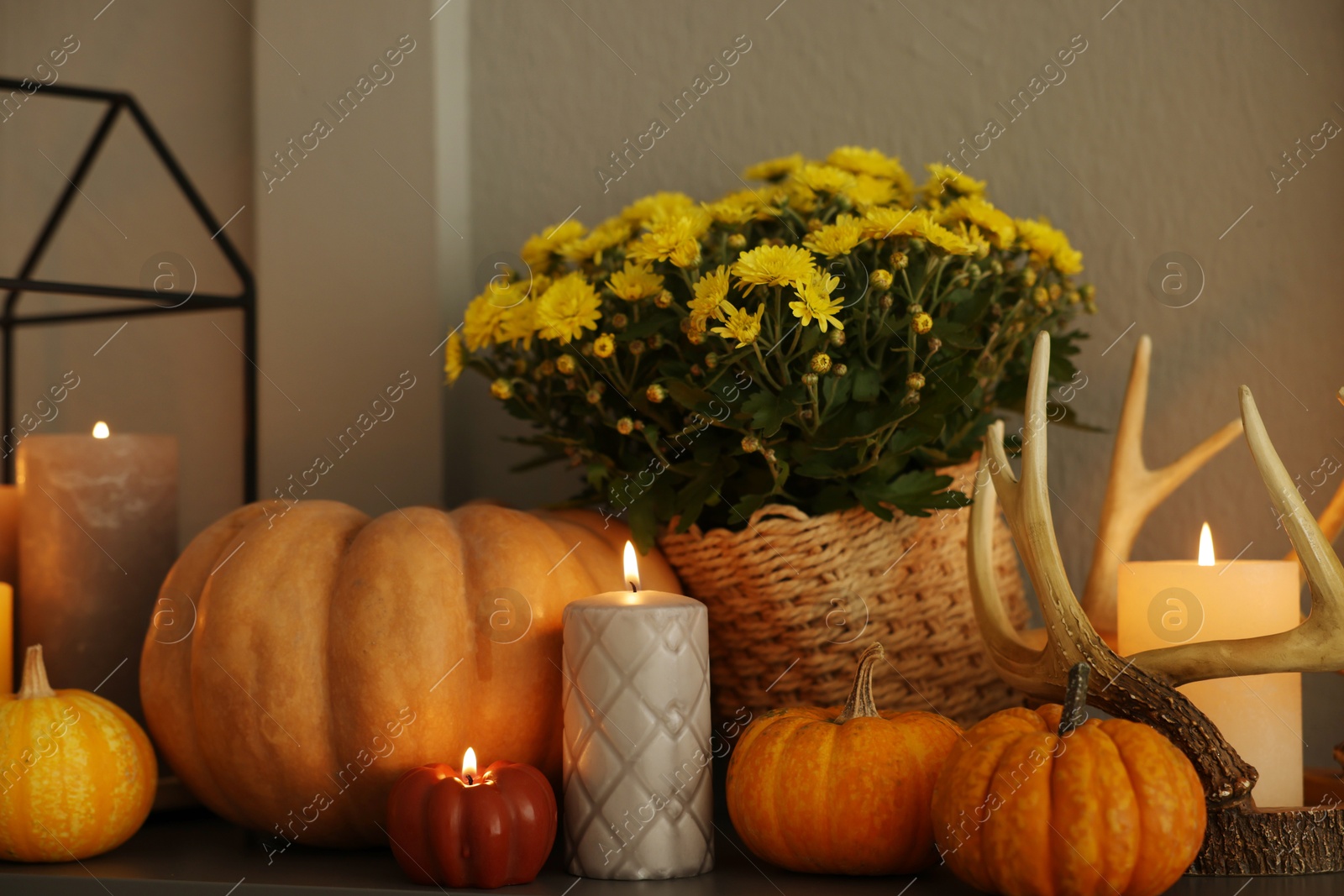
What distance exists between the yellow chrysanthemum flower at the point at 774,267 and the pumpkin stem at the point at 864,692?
0.80 feet

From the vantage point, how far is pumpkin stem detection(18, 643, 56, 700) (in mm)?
757

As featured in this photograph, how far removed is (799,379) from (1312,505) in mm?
507

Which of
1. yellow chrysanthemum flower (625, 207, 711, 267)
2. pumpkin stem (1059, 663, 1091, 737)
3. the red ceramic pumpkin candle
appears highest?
yellow chrysanthemum flower (625, 207, 711, 267)

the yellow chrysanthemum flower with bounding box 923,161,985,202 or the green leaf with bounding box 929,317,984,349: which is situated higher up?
the yellow chrysanthemum flower with bounding box 923,161,985,202

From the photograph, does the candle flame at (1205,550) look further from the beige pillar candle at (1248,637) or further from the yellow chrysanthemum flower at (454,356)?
the yellow chrysanthemum flower at (454,356)

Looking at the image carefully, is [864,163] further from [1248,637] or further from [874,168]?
[1248,637]

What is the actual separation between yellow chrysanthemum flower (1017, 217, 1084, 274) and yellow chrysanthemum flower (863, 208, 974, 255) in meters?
0.10

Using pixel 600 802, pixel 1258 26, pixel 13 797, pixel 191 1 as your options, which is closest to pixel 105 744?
pixel 13 797

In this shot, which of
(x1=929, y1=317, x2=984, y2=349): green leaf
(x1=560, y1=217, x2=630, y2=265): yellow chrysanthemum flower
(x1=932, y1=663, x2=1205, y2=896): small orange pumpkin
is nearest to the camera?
(x1=932, y1=663, x2=1205, y2=896): small orange pumpkin

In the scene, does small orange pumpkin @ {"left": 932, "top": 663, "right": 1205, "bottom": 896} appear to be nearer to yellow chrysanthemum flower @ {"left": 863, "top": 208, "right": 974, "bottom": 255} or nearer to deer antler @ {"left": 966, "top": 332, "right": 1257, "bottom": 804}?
deer antler @ {"left": 966, "top": 332, "right": 1257, "bottom": 804}

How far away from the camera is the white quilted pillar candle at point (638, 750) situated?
0.68m

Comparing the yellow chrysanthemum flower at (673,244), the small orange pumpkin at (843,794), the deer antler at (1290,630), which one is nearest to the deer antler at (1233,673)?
the deer antler at (1290,630)

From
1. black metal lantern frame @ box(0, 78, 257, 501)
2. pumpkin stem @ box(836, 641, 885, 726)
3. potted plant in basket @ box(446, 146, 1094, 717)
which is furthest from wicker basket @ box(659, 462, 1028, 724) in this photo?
black metal lantern frame @ box(0, 78, 257, 501)

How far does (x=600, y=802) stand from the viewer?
27.0 inches
